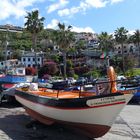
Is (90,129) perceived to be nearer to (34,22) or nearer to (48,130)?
(48,130)

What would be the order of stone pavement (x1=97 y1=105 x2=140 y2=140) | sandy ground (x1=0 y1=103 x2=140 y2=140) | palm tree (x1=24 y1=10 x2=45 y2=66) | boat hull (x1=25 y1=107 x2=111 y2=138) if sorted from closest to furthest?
1. boat hull (x1=25 y1=107 x2=111 y2=138)
2. stone pavement (x1=97 y1=105 x2=140 y2=140)
3. sandy ground (x1=0 y1=103 x2=140 y2=140)
4. palm tree (x1=24 y1=10 x2=45 y2=66)

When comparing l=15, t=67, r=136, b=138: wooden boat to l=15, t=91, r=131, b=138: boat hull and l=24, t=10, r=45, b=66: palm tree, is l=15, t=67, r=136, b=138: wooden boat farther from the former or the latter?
l=24, t=10, r=45, b=66: palm tree

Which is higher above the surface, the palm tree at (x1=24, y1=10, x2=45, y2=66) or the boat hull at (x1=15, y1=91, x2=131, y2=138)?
the palm tree at (x1=24, y1=10, x2=45, y2=66)

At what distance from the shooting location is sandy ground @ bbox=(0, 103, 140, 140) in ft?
37.3

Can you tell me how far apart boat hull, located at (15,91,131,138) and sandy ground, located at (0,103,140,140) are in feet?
1.59

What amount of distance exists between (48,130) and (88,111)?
7.89 feet

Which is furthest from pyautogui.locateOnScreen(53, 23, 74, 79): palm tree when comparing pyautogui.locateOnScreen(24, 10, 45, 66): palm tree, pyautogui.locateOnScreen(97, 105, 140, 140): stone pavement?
pyautogui.locateOnScreen(97, 105, 140, 140): stone pavement

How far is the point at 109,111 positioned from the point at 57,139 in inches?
76.3

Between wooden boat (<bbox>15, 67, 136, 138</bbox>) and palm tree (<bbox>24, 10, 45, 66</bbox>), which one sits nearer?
wooden boat (<bbox>15, 67, 136, 138</bbox>)

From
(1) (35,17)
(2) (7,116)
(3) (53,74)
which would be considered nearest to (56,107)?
(2) (7,116)

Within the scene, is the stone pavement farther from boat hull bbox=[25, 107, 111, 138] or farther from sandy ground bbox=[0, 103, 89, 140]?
sandy ground bbox=[0, 103, 89, 140]

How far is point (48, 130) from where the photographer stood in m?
12.5

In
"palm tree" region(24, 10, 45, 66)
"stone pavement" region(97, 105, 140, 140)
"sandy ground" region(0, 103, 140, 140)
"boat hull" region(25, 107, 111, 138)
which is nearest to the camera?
"boat hull" region(25, 107, 111, 138)

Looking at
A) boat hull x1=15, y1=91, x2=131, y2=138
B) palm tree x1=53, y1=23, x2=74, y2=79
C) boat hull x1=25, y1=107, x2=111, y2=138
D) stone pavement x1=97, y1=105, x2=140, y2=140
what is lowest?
stone pavement x1=97, y1=105, x2=140, y2=140
